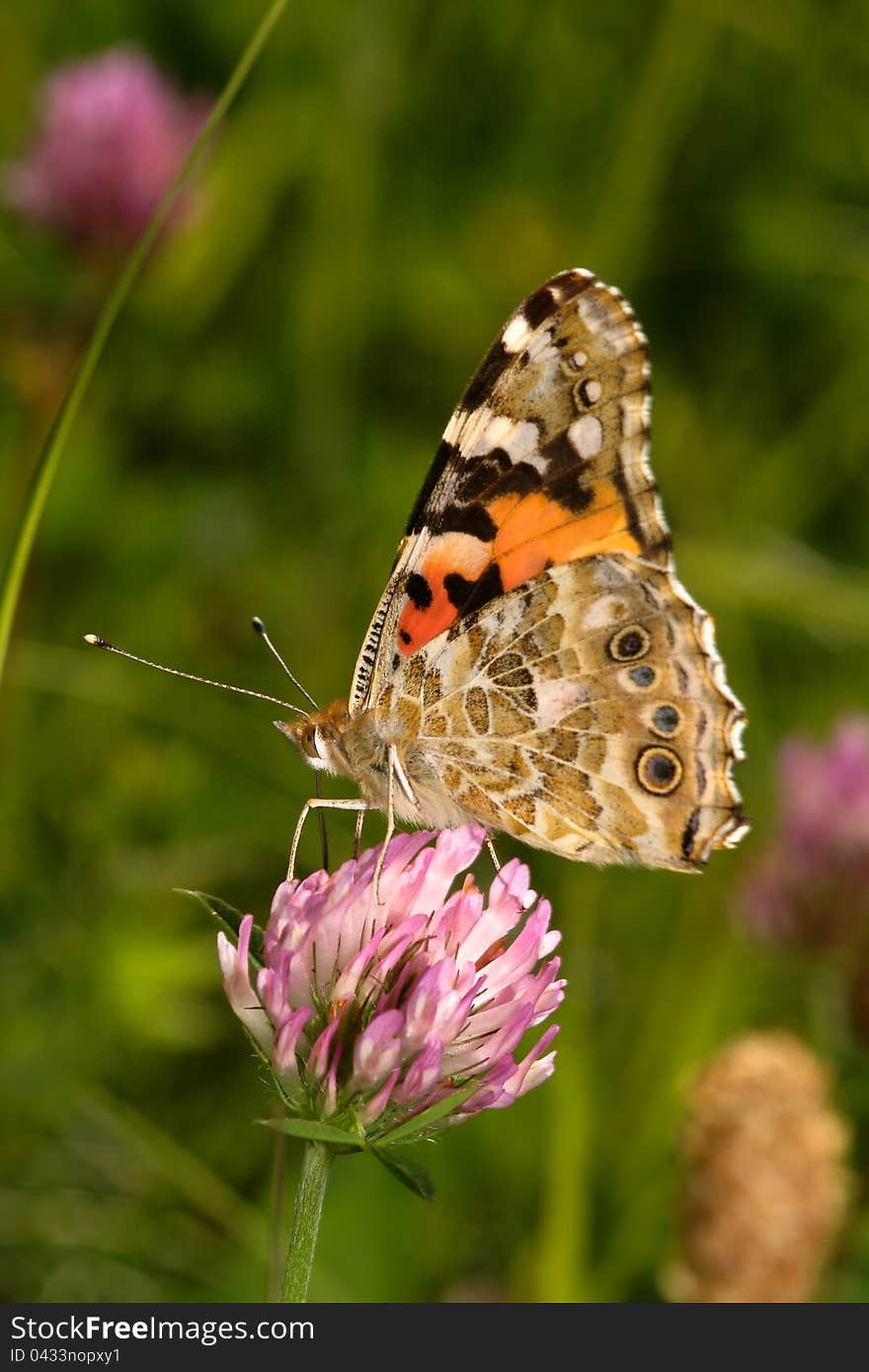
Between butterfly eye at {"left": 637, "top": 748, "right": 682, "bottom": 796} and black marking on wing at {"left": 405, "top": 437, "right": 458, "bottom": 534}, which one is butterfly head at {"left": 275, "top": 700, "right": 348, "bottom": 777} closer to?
black marking on wing at {"left": 405, "top": 437, "right": 458, "bottom": 534}

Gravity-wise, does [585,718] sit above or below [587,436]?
below

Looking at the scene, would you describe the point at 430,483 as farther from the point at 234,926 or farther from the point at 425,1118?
the point at 425,1118

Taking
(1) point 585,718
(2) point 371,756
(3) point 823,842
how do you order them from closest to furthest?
(2) point 371,756 < (1) point 585,718 < (3) point 823,842

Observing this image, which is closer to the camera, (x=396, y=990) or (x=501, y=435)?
(x=396, y=990)

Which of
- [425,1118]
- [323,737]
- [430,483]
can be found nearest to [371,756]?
[323,737]

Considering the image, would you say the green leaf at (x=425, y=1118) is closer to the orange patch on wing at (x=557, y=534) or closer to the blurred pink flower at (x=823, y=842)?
the orange patch on wing at (x=557, y=534)
